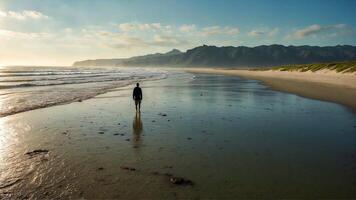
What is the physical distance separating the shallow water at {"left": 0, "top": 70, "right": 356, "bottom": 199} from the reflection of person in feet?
0.16

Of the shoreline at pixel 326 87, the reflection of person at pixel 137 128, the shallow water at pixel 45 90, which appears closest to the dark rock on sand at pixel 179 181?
the reflection of person at pixel 137 128

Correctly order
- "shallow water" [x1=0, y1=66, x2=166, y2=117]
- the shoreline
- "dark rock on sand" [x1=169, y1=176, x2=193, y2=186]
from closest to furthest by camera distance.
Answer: "dark rock on sand" [x1=169, y1=176, x2=193, y2=186] → "shallow water" [x1=0, y1=66, x2=166, y2=117] → the shoreline

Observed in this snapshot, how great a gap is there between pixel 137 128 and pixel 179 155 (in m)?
4.28

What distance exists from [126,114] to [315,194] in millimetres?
11848

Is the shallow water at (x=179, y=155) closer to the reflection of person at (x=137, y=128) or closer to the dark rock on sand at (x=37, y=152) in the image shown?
the reflection of person at (x=137, y=128)

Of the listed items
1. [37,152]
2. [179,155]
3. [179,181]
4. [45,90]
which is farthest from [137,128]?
[45,90]

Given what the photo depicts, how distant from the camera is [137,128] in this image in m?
12.9

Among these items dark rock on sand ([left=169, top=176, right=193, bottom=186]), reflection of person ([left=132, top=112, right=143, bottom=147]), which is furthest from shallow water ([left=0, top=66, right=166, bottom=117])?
dark rock on sand ([left=169, top=176, right=193, bottom=186])

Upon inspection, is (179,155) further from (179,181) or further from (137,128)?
(137,128)

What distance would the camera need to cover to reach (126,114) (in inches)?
648

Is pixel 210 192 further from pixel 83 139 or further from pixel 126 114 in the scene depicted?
pixel 126 114

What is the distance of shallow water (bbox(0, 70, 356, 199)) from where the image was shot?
6.70m

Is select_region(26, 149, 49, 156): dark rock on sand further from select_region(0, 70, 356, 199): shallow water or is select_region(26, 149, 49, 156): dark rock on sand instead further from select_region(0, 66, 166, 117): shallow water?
select_region(0, 66, 166, 117): shallow water

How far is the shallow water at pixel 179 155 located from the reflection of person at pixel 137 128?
50 millimetres
